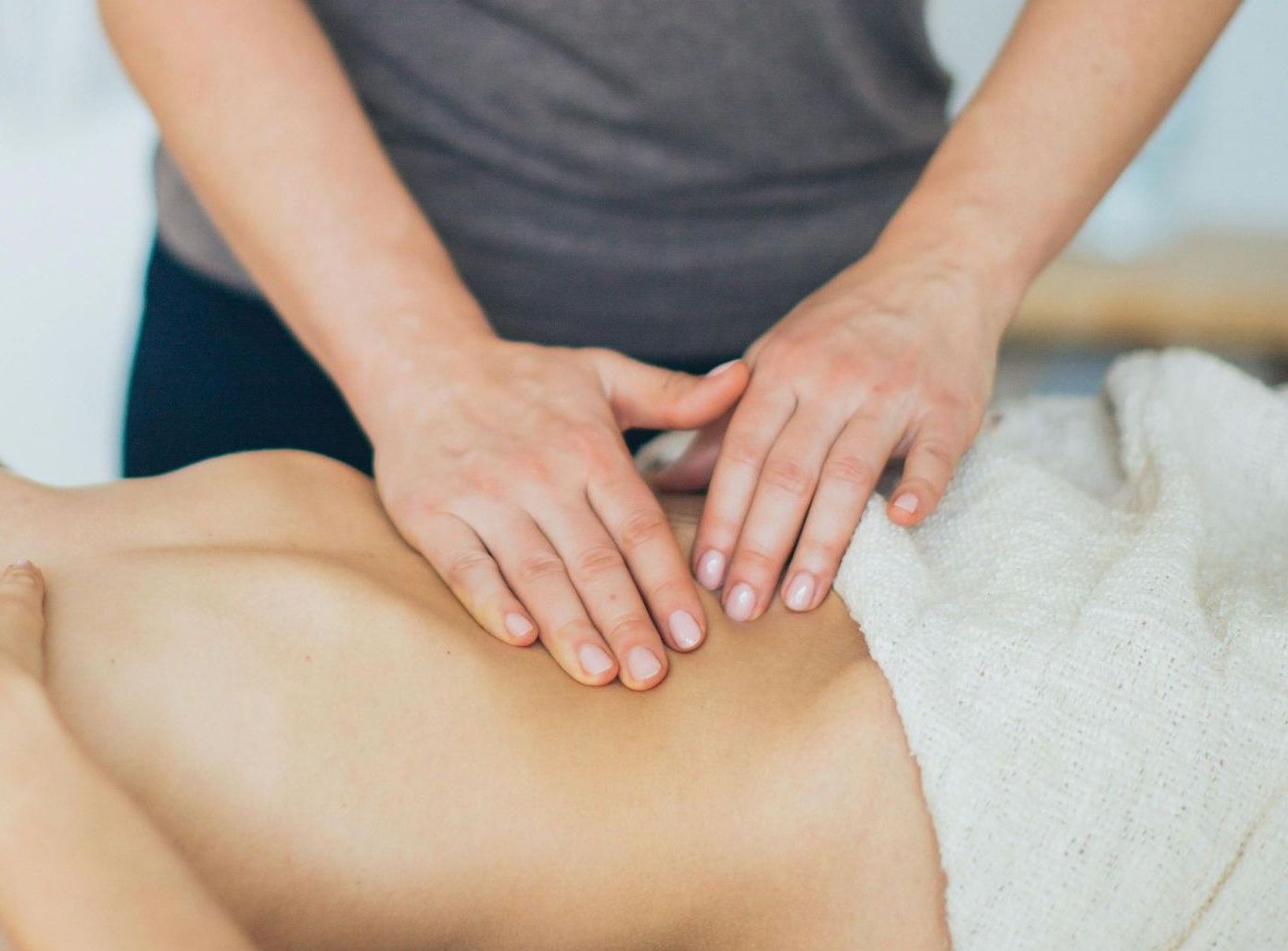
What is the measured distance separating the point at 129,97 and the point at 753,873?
190cm

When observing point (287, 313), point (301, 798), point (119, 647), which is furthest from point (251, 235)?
point (301, 798)

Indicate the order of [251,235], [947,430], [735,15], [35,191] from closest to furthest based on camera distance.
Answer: [947,430]
[251,235]
[735,15]
[35,191]

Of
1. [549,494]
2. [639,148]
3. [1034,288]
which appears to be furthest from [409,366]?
[1034,288]

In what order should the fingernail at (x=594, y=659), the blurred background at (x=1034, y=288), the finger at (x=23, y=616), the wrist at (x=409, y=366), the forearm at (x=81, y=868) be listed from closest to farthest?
the forearm at (x=81, y=868), the finger at (x=23, y=616), the fingernail at (x=594, y=659), the wrist at (x=409, y=366), the blurred background at (x=1034, y=288)

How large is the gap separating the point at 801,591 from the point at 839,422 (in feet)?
0.48

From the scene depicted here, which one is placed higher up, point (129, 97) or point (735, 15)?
point (735, 15)

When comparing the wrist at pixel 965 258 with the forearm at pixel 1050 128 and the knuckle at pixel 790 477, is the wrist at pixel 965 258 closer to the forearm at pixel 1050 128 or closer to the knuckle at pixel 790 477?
the forearm at pixel 1050 128

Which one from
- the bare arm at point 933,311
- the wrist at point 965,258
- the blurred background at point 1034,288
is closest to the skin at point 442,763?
the bare arm at point 933,311

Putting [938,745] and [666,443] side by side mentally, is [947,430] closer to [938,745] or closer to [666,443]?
[938,745]

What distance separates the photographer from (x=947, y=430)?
36.8 inches

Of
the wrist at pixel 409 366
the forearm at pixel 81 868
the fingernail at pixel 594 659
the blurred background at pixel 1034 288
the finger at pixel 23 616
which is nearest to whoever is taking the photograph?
the forearm at pixel 81 868

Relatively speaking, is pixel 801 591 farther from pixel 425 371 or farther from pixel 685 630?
pixel 425 371

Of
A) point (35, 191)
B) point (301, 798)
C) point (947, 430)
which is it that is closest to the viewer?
point (301, 798)

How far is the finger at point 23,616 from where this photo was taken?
714 mm
